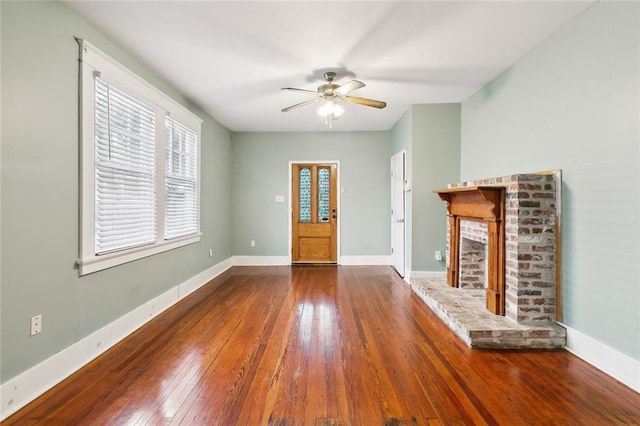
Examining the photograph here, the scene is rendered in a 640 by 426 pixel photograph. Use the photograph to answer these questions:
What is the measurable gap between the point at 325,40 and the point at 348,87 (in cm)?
56

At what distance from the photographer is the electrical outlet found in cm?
196

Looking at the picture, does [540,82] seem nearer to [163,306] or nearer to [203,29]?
[203,29]

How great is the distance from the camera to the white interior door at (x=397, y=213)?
5.14 metres

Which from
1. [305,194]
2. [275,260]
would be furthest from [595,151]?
[275,260]

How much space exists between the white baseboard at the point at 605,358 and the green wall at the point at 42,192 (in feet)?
12.7

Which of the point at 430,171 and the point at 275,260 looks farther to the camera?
the point at 275,260

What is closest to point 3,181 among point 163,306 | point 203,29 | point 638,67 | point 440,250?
point 203,29

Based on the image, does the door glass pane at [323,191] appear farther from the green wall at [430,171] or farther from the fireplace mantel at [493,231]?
the fireplace mantel at [493,231]

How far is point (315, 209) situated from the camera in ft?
20.3

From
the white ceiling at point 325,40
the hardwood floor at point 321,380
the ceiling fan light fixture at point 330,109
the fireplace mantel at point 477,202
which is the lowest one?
the hardwood floor at point 321,380

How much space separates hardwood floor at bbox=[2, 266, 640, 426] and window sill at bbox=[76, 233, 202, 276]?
2.33 ft

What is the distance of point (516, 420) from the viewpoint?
5.73 feet

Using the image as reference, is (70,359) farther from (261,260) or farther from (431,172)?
(431,172)

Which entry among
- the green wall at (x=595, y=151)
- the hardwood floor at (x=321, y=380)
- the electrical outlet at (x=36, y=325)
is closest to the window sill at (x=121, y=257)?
the electrical outlet at (x=36, y=325)
